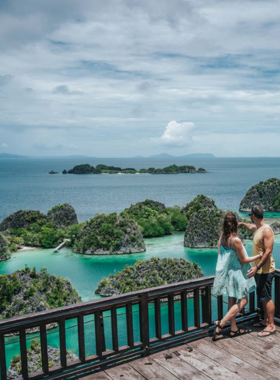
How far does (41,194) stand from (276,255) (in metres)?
70.8

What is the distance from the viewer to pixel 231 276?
562 centimetres

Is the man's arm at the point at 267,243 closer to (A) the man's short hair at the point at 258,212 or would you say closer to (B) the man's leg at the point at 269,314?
(A) the man's short hair at the point at 258,212

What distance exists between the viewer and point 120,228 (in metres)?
21.0

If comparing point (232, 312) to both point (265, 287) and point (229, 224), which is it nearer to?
point (265, 287)

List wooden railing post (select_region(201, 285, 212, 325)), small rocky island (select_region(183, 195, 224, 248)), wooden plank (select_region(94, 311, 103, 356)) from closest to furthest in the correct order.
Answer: wooden plank (select_region(94, 311, 103, 356)), wooden railing post (select_region(201, 285, 212, 325)), small rocky island (select_region(183, 195, 224, 248))

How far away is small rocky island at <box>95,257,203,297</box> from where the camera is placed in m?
13.6

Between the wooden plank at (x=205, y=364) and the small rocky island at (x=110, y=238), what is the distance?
15.3m

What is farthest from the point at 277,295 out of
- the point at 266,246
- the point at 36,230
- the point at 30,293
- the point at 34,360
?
the point at 36,230

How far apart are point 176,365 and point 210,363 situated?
43 centimetres

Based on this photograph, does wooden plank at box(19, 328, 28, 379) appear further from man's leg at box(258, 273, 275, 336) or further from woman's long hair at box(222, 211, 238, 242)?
man's leg at box(258, 273, 275, 336)

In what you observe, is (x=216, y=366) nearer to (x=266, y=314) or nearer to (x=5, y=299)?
(x=266, y=314)

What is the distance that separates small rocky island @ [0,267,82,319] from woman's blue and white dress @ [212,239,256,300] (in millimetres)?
7425

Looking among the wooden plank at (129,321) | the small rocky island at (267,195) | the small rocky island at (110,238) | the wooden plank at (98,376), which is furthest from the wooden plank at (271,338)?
the small rocky island at (267,195)

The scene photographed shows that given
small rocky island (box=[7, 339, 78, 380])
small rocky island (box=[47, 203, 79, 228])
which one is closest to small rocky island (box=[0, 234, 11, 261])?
small rocky island (box=[47, 203, 79, 228])
